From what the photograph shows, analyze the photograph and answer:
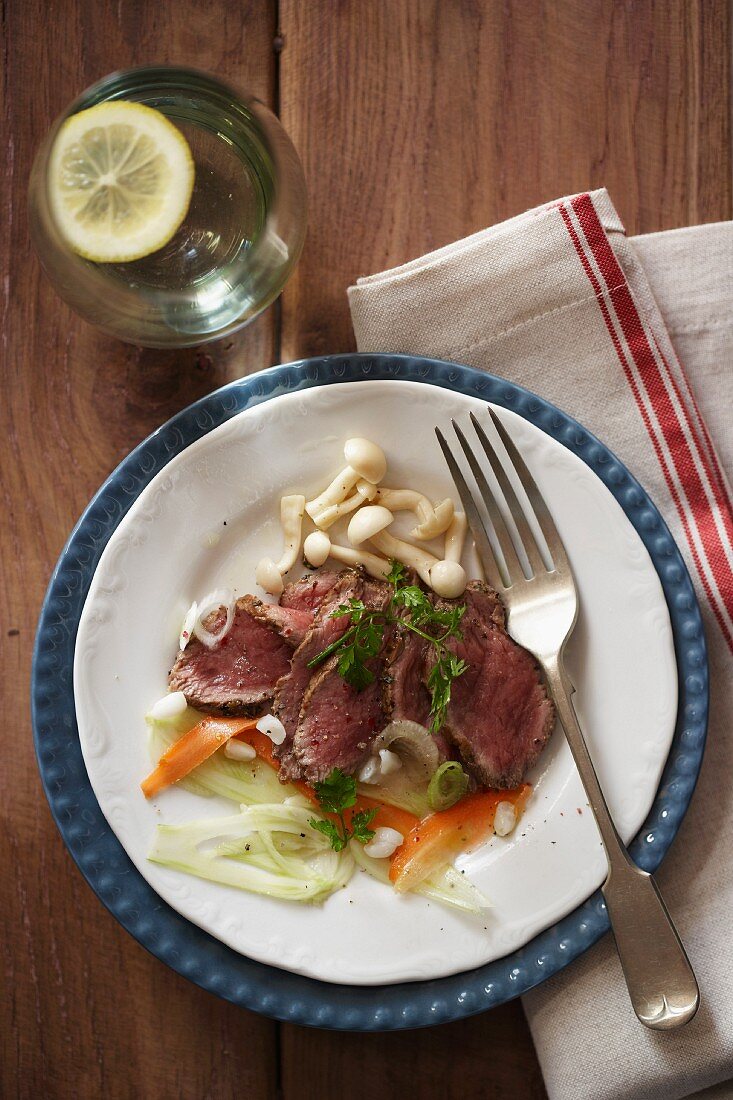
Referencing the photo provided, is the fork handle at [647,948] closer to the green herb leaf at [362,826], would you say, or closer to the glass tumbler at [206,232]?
the green herb leaf at [362,826]

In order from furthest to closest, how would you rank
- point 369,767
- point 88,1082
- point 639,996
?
1. point 88,1082
2. point 369,767
3. point 639,996

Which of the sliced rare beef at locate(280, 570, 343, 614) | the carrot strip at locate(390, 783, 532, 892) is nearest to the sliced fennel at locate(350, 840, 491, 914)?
the carrot strip at locate(390, 783, 532, 892)

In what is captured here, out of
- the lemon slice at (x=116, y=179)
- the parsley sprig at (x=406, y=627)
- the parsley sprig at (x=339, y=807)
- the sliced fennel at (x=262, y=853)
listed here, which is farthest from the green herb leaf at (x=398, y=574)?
the lemon slice at (x=116, y=179)

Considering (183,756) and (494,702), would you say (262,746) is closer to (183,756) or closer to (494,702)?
(183,756)

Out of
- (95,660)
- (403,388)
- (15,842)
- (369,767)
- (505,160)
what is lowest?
(15,842)

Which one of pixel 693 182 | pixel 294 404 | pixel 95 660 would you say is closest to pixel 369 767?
pixel 95 660

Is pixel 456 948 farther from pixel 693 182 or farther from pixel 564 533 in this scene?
pixel 693 182

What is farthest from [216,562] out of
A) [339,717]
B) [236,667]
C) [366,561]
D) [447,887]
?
[447,887]

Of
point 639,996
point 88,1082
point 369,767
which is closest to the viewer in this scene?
point 639,996
